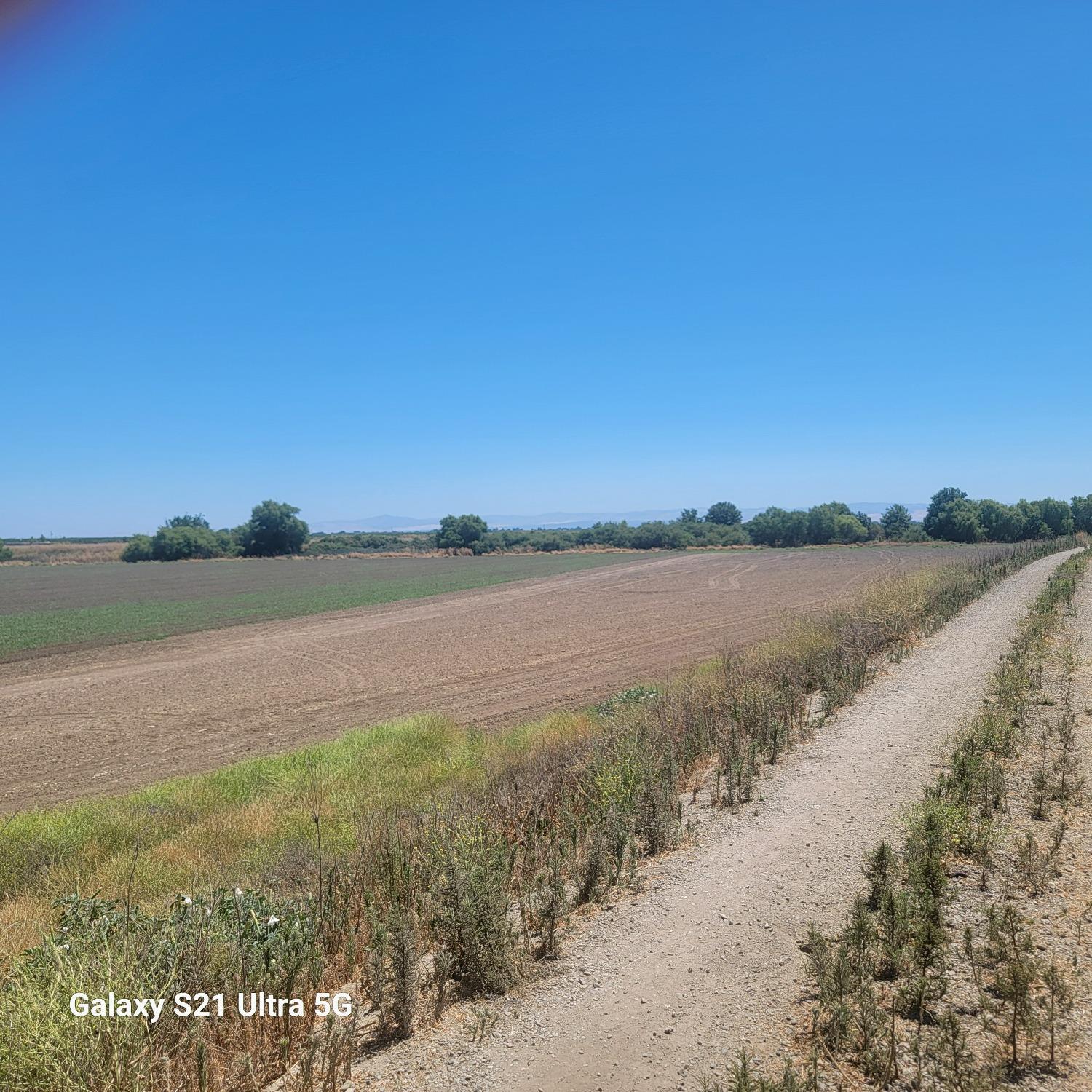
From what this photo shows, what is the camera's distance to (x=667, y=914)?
600 cm

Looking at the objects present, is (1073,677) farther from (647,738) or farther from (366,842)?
(366,842)

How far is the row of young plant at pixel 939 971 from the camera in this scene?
3893 mm

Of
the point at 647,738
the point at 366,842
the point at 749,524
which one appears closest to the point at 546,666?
the point at 647,738

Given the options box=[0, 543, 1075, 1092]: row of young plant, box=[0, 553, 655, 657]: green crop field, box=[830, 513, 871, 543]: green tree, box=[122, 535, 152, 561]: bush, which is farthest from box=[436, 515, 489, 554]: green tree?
box=[0, 543, 1075, 1092]: row of young plant

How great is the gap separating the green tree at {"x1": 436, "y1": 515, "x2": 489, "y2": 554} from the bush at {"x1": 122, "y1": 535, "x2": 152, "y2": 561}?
1964 inches

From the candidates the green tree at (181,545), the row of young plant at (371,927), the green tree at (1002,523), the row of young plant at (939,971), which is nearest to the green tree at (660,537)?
the green tree at (1002,523)

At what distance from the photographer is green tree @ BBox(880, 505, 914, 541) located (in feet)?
421

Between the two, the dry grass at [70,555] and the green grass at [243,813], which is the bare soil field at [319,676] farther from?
the dry grass at [70,555]

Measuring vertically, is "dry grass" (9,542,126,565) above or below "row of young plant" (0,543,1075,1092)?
above

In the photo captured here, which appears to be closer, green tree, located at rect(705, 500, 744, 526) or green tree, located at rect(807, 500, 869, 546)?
green tree, located at rect(807, 500, 869, 546)

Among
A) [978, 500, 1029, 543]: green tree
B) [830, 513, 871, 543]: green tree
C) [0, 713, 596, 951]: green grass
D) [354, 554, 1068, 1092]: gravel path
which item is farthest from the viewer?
[830, 513, 871, 543]: green tree

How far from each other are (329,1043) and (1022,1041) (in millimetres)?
4013

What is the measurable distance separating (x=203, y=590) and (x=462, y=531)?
236 ft

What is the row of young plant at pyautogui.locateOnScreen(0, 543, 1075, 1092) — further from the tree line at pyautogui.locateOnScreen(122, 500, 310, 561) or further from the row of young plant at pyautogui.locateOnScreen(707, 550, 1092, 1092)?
the tree line at pyautogui.locateOnScreen(122, 500, 310, 561)
